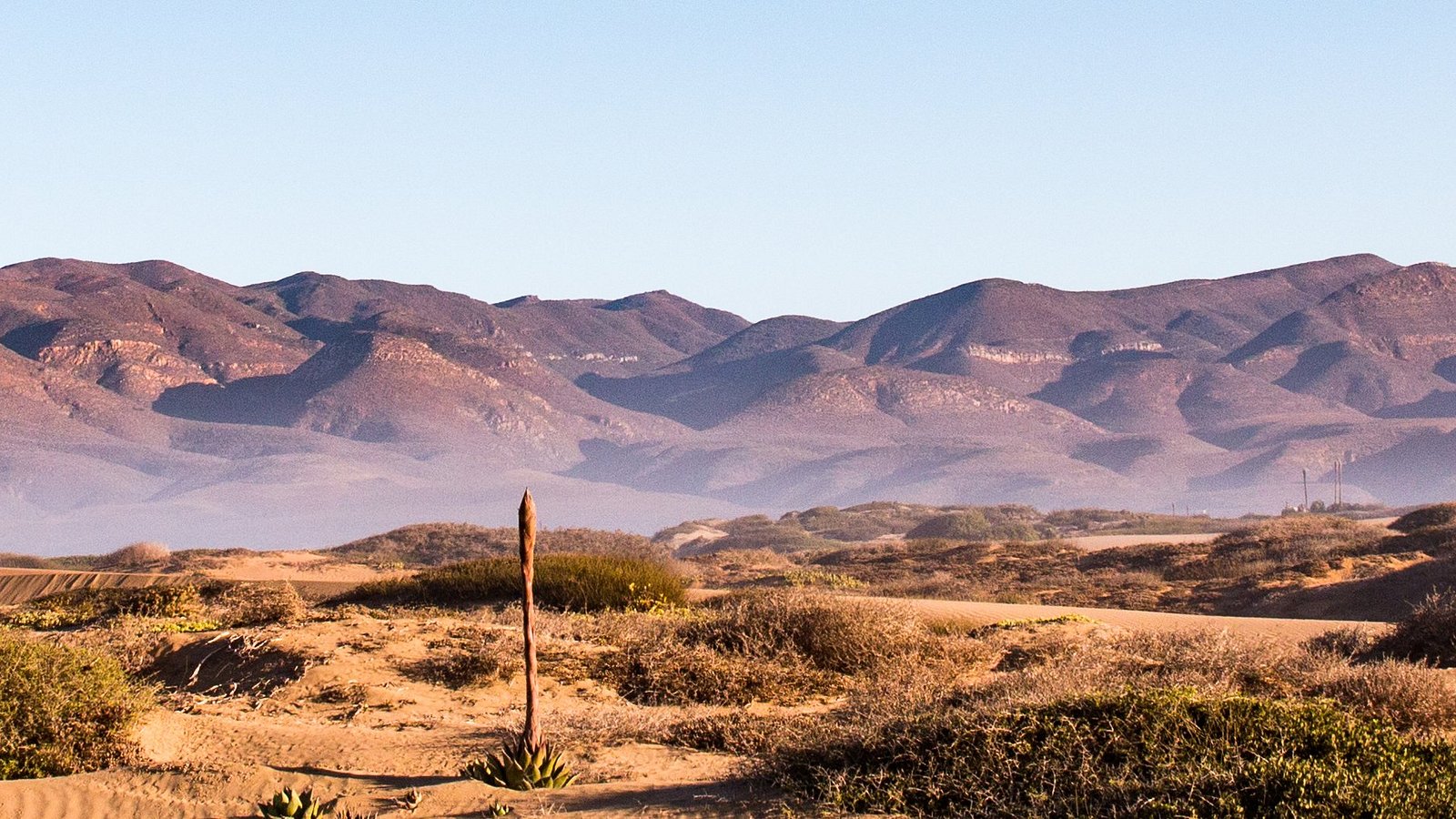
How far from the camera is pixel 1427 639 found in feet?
44.1

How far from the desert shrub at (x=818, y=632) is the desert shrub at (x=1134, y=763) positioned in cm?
474

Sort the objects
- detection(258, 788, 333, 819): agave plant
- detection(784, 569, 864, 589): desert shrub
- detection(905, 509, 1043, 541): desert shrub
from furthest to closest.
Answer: detection(905, 509, 1043, 541): desert shrub
detection(784, 569, 864, 589): desert shrub
detection(258, 788, 333, 819): agave plant

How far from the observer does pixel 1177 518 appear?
245 ft

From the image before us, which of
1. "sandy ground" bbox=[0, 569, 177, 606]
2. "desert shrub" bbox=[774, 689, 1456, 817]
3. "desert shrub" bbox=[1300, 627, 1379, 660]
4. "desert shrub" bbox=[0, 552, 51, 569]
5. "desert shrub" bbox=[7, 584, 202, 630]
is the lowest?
"desert shrub" bbox=[0, 552, 51, 569]

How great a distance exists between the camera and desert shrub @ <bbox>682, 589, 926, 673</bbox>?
41.2ft

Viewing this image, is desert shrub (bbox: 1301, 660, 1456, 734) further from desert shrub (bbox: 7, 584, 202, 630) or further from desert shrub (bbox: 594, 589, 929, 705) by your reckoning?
desert shrub (bbox: 7, 584, 202, 630)

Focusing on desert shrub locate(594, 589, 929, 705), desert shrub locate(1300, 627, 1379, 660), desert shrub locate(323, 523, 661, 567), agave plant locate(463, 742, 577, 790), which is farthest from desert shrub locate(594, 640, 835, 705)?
desert shrub locate(323, 523, 661, 567)

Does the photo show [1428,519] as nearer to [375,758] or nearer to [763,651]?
[763,651]

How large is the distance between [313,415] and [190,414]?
59.8ft

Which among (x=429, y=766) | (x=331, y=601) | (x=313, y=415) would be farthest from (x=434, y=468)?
(x=429, y=766)

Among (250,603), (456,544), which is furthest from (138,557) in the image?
(250,603)

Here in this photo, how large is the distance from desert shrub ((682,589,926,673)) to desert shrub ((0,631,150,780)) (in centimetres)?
516

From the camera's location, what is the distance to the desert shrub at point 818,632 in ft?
41.2

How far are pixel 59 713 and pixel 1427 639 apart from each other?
1165 cm
